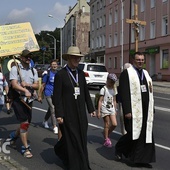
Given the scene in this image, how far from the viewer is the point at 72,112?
5.08 meters

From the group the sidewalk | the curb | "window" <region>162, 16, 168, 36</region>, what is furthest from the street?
"window" <region>162, 16, 168, 36</region>

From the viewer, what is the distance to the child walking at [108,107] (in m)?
7.03

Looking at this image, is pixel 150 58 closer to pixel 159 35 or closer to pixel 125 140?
pixel 159 35

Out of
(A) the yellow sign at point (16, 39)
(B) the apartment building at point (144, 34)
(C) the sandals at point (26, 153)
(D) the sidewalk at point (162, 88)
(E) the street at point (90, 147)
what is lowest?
(D) the sidewalk at point (162, 88)

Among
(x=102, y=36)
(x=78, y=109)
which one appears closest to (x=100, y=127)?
(x=78, y=109)

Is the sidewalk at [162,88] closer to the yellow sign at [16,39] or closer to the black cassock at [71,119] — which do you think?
the yellow sign at [16,39]

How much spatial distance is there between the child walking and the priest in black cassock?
188cm

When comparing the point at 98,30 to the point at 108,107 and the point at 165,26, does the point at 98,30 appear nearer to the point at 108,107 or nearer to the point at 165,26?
the point at 165,26

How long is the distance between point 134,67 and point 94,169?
177 cm

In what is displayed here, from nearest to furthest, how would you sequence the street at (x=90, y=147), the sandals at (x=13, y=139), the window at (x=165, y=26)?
the street at (x=90, y=147) → the sandals at (x=13, y=139) → the window at (x=165, y=26)

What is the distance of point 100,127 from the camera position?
9.13 meters

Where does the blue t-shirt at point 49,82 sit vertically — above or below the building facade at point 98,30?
below

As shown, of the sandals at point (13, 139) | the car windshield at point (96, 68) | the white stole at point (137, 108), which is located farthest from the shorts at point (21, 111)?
the car windshield at point (96, 68)

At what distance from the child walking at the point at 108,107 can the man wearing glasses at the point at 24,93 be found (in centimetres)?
158
